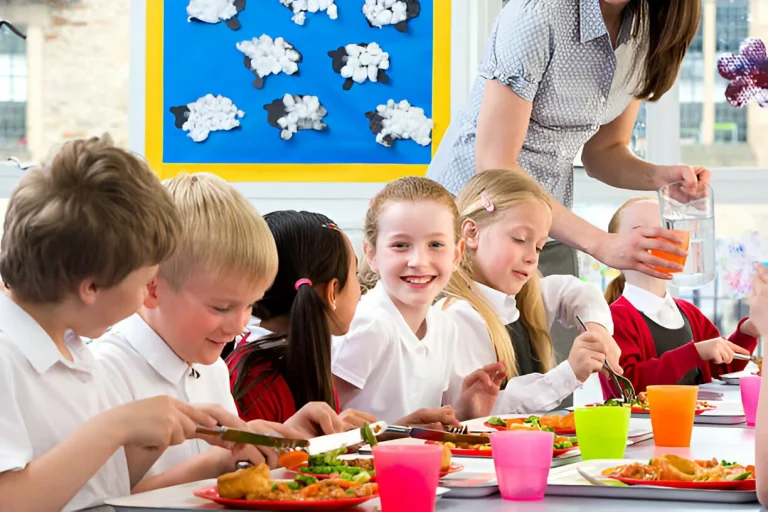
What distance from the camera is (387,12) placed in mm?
3939

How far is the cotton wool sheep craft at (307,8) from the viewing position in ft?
13.0

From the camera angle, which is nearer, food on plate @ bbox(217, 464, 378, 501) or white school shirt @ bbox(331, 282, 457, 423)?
food on plate @ bbox(217, 464, 378, 501)

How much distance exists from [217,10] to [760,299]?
3.19 metres

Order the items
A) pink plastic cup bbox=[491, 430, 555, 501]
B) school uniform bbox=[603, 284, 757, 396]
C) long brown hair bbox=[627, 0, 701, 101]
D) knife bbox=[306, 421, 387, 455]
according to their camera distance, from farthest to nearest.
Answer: school uniform bbox=[603, 284, 757, 396], long brown hair bbox=[627, 0, 701, 101], knife bbox=[306, 421, 387, 455], pink plastic cup bbox=[491, 430, 555, 501]

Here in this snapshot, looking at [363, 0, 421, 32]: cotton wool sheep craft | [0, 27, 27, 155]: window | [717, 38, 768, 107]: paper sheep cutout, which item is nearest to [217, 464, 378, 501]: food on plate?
[363, 0, 421, 32]: cotton wool sheep craft

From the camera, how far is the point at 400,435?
1.38 meters

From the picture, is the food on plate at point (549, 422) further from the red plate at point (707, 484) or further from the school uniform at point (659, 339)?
the school uniform at point (659, 339)

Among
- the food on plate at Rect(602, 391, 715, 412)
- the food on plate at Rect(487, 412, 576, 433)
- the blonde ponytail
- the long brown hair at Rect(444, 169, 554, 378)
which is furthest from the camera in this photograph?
the blonde ponytail

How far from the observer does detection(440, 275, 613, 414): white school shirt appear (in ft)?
6.45

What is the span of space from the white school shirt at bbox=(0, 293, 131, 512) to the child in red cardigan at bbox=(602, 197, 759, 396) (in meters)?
1.69

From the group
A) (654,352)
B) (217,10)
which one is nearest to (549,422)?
(654,352)

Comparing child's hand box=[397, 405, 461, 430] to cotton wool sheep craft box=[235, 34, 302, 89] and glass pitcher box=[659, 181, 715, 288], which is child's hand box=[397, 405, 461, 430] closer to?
glass pitcher box=[659, 181, 715, 288]

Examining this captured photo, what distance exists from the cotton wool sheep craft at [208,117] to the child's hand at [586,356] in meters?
2.29

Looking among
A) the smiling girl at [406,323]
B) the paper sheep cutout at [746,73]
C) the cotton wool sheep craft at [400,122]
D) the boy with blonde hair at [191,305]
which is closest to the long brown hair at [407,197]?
the smiling girl at [406,323]
